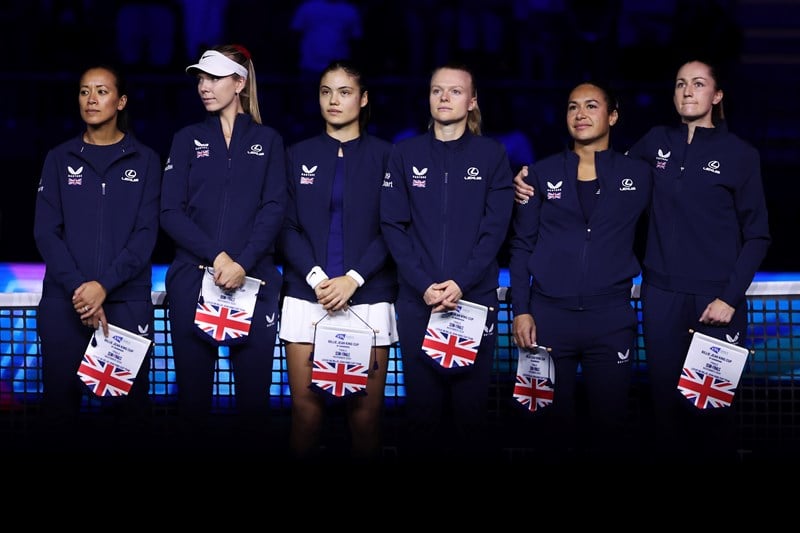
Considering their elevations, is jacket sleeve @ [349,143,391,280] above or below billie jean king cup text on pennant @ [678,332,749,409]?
above

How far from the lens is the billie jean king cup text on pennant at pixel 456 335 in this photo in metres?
4.34

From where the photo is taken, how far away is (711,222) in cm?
452

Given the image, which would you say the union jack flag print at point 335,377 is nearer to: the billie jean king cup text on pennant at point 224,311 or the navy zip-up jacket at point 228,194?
the billie jean king cup text on pennant at point 224,311

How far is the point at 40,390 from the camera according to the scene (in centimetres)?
505

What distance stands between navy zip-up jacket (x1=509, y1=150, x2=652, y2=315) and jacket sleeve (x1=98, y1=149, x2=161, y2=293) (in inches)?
58.8

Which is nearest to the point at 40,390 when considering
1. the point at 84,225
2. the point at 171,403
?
the point at 171,403

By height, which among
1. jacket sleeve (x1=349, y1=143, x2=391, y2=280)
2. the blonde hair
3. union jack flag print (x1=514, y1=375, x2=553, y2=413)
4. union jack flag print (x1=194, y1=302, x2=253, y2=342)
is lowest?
union jack flag print (x1=514, y1=375, x2=553, y2=413)

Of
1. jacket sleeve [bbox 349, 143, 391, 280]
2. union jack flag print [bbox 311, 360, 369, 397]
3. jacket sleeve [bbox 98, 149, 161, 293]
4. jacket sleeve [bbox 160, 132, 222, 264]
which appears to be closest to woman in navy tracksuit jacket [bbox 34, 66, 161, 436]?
jacket sleeve [bbox 98, 149, 161, 293]

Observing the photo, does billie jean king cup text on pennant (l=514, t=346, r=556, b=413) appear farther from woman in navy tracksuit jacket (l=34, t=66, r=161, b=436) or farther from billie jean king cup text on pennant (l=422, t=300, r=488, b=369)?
woman in navy tracksuit jacket (l=34, t=66, r=161, b=436)

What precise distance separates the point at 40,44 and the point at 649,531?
331 inches

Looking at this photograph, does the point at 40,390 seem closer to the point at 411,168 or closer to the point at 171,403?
the point at 171,403

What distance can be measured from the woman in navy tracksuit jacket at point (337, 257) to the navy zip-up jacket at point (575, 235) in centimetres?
57

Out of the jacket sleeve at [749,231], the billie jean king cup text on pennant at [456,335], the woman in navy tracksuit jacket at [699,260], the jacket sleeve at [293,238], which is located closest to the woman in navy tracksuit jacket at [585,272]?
the woman in navy tracksuit jacket at [699,260]

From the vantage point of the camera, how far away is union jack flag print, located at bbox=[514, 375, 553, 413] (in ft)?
14.8
